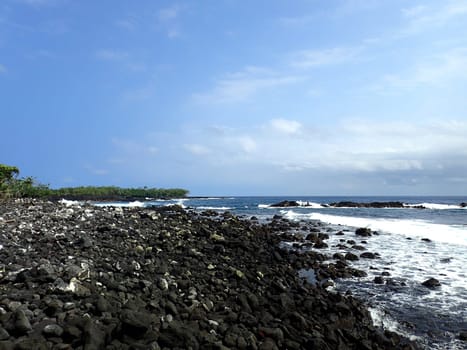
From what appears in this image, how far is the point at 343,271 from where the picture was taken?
11883 millimetres

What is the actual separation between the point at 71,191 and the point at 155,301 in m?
74.4

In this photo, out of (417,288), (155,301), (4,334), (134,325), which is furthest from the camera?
(417,288)

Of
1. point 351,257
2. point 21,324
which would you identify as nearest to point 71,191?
point 351,257

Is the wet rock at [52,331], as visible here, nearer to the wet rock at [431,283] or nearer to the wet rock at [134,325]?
the wet rock at [134,325]

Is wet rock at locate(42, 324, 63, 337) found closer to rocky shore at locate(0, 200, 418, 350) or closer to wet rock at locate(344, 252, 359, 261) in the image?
rocky shore at locate(0, 200, 418, 350)

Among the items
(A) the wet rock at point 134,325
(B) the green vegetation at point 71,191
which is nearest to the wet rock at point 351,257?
(A) the wet rock at point 134,325

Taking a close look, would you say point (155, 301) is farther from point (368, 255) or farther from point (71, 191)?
point (71, 191)

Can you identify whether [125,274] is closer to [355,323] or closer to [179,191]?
[355,323]

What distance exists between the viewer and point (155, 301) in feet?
20.2

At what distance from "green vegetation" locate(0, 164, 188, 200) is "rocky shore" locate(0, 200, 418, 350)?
24101 millimetres

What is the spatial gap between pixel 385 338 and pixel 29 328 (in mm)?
5858

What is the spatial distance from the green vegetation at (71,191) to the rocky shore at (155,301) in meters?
24.1

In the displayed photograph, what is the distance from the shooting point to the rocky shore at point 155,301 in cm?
478

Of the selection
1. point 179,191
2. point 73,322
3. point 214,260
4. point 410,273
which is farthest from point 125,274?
point 179,191
